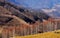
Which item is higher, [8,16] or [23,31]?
[8,16]

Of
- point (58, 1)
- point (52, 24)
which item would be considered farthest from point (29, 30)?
point (58, 1)

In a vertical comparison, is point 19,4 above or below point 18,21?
above

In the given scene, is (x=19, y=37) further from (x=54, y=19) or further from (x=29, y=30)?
(x=54, y=19)

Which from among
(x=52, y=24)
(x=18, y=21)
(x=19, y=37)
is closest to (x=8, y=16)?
(x=18, y=21)

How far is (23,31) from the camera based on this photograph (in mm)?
3088

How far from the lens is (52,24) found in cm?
314

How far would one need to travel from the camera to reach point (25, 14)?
3.12m

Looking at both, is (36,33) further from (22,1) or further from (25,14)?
(22,1)

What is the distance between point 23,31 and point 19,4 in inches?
17.0

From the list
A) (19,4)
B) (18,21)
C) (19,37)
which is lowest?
(19,37)

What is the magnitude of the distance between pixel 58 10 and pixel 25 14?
526mm

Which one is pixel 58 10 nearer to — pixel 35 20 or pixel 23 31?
pixel 35 20

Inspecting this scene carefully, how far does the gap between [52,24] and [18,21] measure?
0.54 metres

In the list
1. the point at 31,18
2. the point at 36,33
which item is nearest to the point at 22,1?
the point at 31,18
